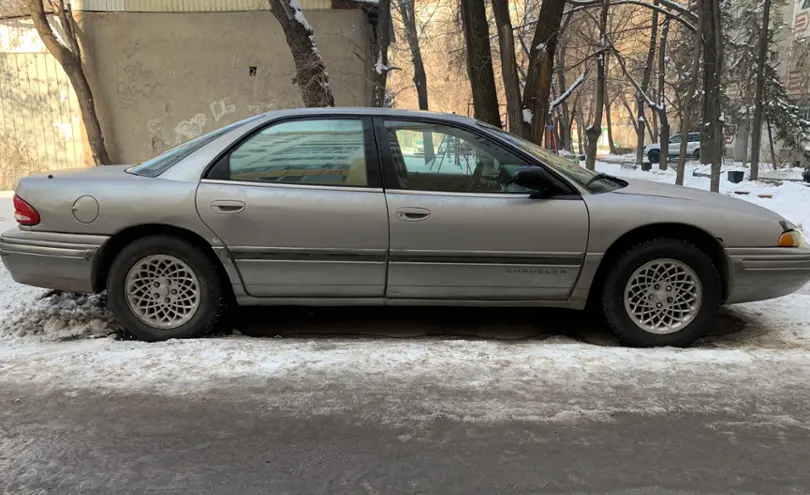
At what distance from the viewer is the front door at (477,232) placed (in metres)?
3.94

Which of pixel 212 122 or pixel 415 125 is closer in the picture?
pixel 415 125

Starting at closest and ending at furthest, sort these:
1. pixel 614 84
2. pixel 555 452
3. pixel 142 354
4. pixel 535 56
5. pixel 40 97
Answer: pixel 555 452 < pixel 142 354 < pixel 535 56 < pixel 40 97 < pixel 614 84

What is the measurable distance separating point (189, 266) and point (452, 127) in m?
2.04

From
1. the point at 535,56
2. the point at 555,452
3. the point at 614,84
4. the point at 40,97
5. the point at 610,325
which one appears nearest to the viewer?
the point at 555,452

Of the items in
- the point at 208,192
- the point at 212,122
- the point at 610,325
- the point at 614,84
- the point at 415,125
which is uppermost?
the point at 614,84

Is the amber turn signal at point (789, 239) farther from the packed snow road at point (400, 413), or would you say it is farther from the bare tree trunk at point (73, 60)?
the bare tree trunk at point (73, 60)

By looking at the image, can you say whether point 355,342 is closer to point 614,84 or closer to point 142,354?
point 142,354

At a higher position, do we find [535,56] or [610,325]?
[535,56]

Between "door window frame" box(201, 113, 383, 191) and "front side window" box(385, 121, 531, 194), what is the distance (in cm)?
13

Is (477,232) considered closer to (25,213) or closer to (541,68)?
(25,213)

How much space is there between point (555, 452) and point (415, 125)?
7.86ft

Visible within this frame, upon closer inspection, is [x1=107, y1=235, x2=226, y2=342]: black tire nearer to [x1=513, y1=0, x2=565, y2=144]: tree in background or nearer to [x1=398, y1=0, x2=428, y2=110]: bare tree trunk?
[x1=513, y1=0, x2=565, y2=144]: tree in background


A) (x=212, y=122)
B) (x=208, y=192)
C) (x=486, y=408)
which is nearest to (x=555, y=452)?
(x=486, y=408)

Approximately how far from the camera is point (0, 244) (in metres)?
4.19
